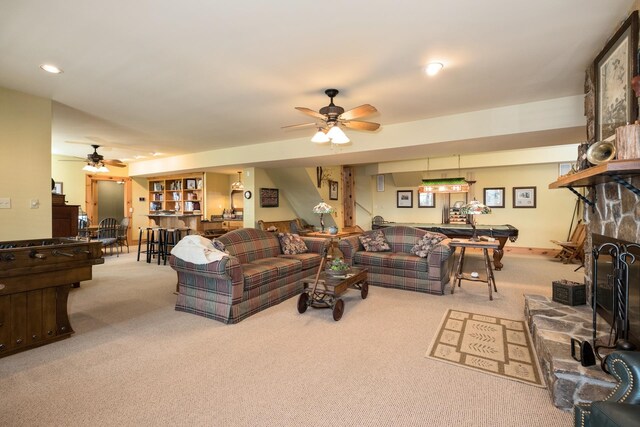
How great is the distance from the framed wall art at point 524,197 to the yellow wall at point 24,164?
984 centimetres

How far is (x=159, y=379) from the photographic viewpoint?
7.41ft

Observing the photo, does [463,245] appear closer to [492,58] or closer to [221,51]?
[492,58]

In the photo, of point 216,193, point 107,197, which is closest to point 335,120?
point 216,193

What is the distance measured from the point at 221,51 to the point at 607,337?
377cm

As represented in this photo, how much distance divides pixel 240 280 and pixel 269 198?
471 centimetres

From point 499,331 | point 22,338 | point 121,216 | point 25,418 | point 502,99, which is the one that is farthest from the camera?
point 121,216

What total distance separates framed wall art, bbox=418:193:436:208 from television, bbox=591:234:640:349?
689 cm

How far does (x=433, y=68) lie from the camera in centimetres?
295

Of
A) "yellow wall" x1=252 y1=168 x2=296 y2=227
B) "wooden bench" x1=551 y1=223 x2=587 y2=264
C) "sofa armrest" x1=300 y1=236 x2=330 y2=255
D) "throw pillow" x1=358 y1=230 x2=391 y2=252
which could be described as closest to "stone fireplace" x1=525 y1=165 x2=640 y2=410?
"throw pillow" x1=358 y1=230 x2=391 y2=252

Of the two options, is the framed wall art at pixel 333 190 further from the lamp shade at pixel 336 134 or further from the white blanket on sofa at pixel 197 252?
the white blanket on sofa at pixel 197 252

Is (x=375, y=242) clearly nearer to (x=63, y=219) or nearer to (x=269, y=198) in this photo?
(x=269, y=198)

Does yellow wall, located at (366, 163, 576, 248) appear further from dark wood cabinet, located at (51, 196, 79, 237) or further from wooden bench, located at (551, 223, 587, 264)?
dark wood cabinet, located at (51, 196, 79, 237)

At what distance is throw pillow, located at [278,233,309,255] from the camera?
4871 mm

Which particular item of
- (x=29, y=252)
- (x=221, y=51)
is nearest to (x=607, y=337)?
(x=221, y=51)
